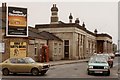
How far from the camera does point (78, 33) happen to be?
63281mm

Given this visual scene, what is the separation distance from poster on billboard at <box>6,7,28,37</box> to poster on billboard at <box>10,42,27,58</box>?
1376mm

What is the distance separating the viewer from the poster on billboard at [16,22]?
38688 mm

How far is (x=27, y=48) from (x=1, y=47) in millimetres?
4760

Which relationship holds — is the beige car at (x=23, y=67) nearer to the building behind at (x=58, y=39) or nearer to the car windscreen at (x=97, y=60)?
the car windscreen at (x=97, y=60)

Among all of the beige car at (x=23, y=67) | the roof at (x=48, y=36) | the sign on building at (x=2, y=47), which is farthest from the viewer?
the roof at (x=48, y=36)

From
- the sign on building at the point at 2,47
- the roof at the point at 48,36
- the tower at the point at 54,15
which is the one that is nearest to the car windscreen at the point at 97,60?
the sign on building at the point at 2,47

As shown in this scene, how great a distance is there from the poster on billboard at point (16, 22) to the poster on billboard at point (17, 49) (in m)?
1.38

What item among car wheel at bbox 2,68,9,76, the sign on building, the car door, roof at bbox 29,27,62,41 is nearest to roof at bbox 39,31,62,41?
roof at bbox 29,27,62,41

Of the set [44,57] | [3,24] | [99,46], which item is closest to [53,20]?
[44,57]

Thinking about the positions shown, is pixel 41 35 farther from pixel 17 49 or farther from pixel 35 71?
pixel 35 71

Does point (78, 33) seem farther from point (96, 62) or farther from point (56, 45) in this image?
point (96, 62)

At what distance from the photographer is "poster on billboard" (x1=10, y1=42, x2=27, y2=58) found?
39500 millimetres

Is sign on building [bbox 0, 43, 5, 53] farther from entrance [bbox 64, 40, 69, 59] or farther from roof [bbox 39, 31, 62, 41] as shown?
entrance [bbox 64, 40, 69, 59]

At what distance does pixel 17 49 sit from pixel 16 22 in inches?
137
